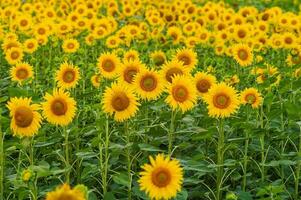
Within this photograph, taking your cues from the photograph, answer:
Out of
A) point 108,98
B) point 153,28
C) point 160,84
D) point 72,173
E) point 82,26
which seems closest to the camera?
point 108,98

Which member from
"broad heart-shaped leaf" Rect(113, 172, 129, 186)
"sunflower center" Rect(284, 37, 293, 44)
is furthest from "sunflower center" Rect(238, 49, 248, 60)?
"broad heart-shaped leaf" Rect(113, 172, 129, 186)

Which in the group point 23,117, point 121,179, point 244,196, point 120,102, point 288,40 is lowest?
point 244,196

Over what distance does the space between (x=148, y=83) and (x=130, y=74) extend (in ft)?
0.66

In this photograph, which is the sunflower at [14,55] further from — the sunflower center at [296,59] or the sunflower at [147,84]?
the sunflower center at [296,59]

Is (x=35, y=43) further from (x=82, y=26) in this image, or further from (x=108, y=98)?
(x=108, y=98)

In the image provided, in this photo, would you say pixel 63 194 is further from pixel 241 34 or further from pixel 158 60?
pixel 241 34

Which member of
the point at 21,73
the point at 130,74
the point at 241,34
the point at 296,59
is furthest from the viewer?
the point at 241,34

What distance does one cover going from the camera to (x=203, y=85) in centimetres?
447

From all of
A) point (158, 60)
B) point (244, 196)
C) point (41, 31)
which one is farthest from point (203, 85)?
point (41, 31)

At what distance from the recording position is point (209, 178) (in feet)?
14.9

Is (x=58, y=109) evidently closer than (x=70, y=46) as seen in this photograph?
Yes

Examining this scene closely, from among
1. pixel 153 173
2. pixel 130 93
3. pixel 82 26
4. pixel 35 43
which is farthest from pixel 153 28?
pixel 153 173

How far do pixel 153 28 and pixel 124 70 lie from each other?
13.3 ft

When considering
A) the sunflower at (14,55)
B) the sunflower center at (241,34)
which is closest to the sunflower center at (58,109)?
the sunflower at (14,55)
